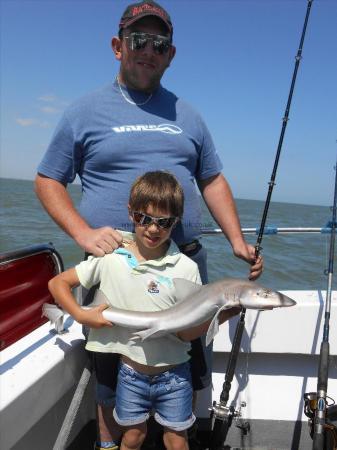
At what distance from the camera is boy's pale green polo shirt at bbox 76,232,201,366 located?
214 cm

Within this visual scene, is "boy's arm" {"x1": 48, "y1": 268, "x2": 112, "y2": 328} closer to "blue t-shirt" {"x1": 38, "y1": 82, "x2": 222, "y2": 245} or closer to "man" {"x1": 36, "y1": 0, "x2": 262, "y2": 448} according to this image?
"man" {"x1": 36, "y1": 0, "x2": 262, "y2": 448}

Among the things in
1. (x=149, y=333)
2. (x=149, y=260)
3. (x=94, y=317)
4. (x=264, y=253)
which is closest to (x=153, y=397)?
(x=149, y=333)

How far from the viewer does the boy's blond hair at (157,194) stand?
6.89ft

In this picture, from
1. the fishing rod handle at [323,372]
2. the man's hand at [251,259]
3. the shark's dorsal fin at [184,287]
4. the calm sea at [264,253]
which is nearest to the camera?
the shark's dorsal fin at [184,287]

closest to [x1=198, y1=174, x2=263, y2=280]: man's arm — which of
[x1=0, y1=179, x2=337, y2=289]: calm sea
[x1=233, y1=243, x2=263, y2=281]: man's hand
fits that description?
[x1=233, y1=243, x2=263, y2=281]: man's hand

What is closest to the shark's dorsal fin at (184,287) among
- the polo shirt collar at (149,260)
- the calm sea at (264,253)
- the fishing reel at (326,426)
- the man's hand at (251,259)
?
the polo shirt collar at (149,260)

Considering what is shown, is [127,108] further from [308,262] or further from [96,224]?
[308,262]

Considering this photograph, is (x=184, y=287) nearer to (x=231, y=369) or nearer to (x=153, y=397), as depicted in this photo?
(x=153, y=397)

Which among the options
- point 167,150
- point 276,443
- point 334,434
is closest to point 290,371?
point 276,443

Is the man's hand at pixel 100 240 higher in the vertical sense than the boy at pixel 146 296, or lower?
higher

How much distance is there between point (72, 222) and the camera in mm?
2256

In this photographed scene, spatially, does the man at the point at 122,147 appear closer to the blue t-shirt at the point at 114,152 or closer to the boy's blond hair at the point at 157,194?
the blue t-shirt at the point at 114,152

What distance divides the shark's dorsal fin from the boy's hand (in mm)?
352

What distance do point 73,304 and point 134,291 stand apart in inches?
11.8
